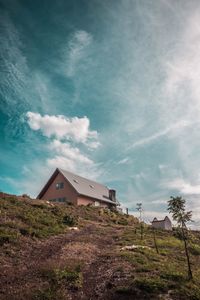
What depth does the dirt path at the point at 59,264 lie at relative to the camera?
929 centimetres

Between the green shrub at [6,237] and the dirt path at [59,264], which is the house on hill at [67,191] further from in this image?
the green shrub at [6,237]

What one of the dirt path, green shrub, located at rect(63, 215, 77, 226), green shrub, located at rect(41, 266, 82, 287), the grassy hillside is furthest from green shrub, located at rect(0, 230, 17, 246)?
green shrub, located at rect(63, 215, 77, 226)

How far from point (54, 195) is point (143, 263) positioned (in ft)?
121

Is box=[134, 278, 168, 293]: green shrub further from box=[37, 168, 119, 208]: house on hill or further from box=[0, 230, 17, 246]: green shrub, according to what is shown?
box=[37, 168, 119, 208]: house on hill

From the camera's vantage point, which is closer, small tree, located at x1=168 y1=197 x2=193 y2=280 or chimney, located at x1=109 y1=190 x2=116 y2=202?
small tree, located at x1=168 y1=197 x2=193 y2=280

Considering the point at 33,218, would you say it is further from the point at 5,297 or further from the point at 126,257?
the point at 5,297

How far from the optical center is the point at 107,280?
10.6m

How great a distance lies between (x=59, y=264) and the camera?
1209cm

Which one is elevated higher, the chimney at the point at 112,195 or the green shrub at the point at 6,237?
the chimney at the point at 112,195

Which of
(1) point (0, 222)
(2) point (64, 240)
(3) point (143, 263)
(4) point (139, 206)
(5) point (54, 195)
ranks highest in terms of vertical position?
(5) point (54, 195)

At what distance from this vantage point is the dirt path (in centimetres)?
929

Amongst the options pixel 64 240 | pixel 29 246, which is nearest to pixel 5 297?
pixel 29 246

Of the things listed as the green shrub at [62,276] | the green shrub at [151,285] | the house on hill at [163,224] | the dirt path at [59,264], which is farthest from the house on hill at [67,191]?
the green shrub at [151,285]

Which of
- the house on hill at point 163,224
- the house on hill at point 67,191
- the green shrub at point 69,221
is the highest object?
the house on hill at point 67,191
